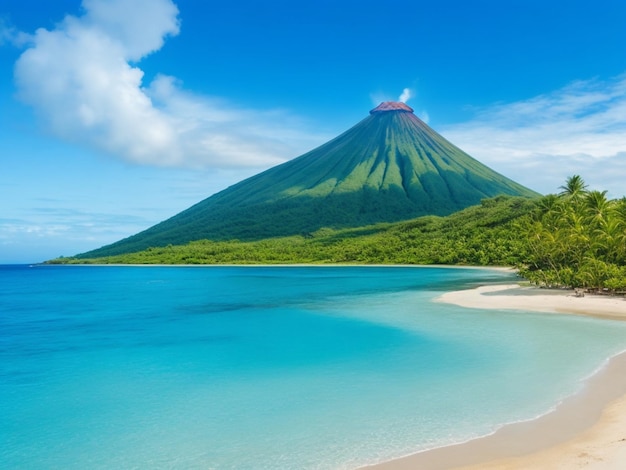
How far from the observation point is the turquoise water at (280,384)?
939 centimetres

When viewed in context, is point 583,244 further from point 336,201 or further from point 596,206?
point 336,201

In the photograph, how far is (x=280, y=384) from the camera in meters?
14.0

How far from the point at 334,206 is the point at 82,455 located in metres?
152

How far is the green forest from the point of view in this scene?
3556 centimetres

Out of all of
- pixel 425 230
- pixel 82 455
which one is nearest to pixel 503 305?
pixel 82 455

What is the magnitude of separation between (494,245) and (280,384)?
76.4m

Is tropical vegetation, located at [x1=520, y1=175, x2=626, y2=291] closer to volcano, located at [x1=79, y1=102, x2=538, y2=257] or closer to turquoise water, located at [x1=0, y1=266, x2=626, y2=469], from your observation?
turquoise water, located at [x1=0, y1=266, x2=626, y2=469]

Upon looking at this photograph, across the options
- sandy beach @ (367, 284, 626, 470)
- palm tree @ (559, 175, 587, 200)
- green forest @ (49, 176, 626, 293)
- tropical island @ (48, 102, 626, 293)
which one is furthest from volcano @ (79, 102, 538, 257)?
sandy beach @ (367, 284, 626, 470)

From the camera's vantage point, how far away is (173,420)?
1112 centimetres

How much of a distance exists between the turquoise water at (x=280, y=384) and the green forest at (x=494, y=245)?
1413 centimetres

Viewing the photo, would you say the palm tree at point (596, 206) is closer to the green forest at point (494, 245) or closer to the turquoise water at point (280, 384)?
the green forest at point (494, 245)

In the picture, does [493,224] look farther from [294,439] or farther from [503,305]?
[294,439]

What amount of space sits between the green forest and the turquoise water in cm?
1413

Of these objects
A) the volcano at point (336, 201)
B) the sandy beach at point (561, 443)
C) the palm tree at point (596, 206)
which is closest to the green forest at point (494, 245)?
the palm tree at point (596, 206)
